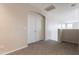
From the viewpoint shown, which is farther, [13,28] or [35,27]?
[13,28]

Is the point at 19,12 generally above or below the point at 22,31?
above

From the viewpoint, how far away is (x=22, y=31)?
4.14 m

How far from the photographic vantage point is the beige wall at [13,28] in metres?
3.96

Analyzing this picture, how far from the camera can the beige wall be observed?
3.96 meters

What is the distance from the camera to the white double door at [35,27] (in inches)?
154

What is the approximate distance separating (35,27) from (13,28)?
97cm

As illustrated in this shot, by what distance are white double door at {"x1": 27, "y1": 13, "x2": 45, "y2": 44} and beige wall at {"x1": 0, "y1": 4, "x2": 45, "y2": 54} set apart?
0.19 meters

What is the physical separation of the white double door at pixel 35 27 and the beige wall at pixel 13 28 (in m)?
0.19

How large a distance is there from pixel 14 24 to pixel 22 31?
0.52 meters

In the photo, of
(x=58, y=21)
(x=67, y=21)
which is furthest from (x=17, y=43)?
(x=67, y=21)

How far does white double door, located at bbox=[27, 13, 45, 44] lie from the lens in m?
3.92

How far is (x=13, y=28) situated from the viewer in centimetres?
438

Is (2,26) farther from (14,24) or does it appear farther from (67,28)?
(67,28)

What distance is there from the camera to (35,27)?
405 cm
